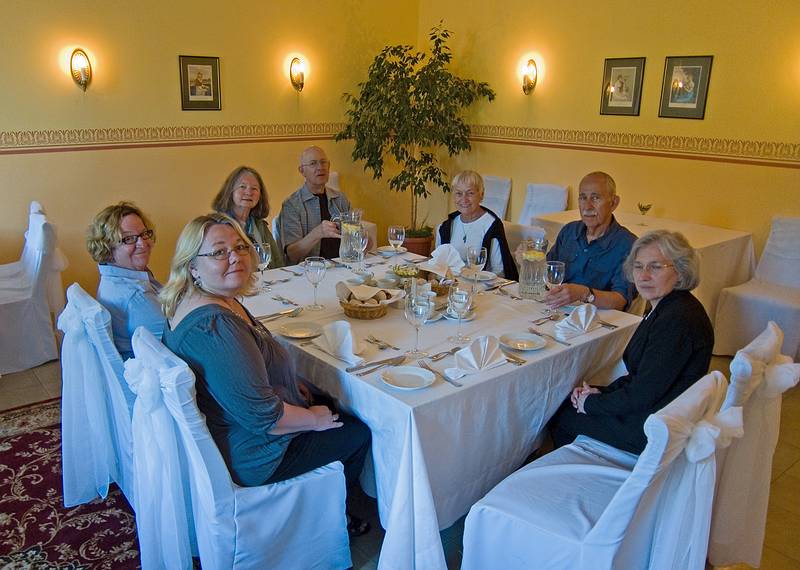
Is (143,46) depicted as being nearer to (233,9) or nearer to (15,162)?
(233,9)

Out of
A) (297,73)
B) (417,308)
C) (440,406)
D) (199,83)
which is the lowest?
(440,406)

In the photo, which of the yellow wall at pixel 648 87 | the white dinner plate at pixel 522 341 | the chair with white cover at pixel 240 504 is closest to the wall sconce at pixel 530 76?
the yellow wall at pixel 648 87

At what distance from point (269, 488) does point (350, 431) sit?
0.30 m

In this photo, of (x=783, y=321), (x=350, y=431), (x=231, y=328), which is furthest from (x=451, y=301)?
(x=783, y=321)

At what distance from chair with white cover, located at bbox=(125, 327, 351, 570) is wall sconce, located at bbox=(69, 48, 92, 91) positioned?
334cm

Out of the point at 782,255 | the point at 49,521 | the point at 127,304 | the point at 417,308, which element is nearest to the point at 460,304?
the point at 417,308

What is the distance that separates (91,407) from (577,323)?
184 cm

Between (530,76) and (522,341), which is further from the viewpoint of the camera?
(530,76)

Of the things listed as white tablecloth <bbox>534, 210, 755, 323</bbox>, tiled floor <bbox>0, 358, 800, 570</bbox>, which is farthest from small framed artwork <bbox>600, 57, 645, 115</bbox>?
tiled floor <bbox>0, 358, 800, 570</bbox>

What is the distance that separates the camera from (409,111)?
5.65 meters

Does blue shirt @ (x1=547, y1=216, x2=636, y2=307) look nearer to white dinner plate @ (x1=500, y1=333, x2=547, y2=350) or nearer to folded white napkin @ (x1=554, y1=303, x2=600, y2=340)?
folded white napkin @ (x1=554, y1=303, x2=600, y2=340)

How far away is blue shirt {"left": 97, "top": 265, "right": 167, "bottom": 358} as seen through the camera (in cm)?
235

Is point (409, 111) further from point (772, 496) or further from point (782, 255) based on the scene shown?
point (772, 496)

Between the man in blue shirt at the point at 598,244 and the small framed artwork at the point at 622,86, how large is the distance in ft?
7.24
